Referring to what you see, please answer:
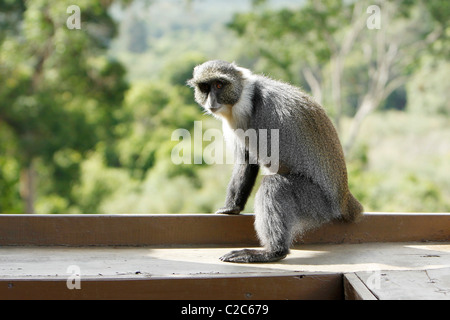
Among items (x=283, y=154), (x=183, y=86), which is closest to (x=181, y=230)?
(x=283, y=154)

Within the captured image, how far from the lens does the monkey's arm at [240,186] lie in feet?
14.1

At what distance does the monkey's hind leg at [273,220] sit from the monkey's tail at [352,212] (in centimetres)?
39

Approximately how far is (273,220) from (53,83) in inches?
573

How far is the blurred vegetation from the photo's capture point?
15758mm

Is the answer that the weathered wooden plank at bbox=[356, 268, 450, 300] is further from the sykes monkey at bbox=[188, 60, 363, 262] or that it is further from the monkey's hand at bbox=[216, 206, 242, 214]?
the monkey's hand at bbox=[216, 206, 242, 214]

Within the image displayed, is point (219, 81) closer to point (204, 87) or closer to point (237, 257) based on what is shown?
point (204, 87)

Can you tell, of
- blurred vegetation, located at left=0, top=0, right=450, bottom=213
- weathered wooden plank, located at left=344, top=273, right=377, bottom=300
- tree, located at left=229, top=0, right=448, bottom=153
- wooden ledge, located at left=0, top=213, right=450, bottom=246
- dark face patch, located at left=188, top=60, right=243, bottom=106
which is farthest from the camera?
tree, located at left=229, top=0, right=448, bottom=153

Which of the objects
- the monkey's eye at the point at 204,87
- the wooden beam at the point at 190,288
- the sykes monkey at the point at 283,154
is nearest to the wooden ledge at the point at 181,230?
the sykes monkey at the point at 283,154

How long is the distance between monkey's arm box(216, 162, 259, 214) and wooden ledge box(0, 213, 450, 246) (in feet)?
1.27

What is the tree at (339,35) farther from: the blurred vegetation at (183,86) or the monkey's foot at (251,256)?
the monkey's foot at (251,256)

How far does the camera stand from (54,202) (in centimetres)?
1995

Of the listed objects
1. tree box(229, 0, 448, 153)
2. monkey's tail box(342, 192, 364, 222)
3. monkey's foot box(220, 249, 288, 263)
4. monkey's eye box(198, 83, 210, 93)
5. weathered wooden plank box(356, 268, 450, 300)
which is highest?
tree box(229, 0, 448, 153)

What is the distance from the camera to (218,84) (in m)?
4.17

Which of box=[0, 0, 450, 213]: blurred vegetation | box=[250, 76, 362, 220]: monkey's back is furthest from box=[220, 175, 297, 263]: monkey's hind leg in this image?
box=[0, 0, 450, 213]: blurred vegetation
